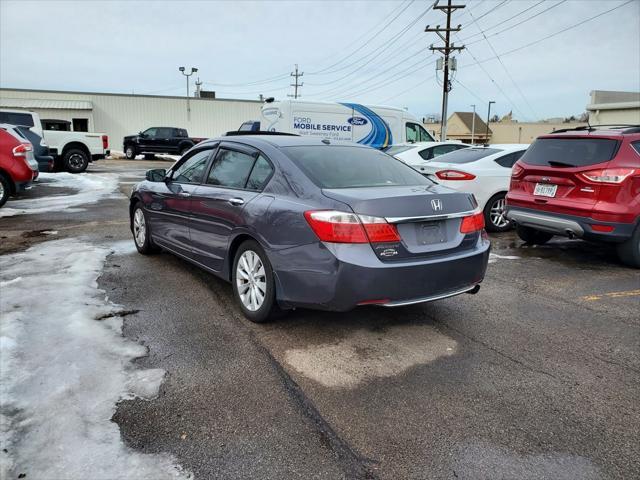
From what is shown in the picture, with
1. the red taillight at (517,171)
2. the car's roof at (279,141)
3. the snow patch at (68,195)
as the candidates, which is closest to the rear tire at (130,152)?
the snow patch at (68,195)

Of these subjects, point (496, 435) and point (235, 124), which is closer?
point (496, 435)

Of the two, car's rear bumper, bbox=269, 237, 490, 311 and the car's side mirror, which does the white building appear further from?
car's rear bumper, bbox=269, 237, 490, 311

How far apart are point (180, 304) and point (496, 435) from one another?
3004 millimetres

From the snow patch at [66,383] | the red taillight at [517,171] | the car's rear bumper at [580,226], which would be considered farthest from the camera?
the red taillight at [517,171]

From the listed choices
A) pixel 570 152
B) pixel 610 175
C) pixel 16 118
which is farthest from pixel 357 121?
pixel 610 175

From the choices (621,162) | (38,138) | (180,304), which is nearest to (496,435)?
(180,304)

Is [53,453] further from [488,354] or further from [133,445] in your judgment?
[488,354]

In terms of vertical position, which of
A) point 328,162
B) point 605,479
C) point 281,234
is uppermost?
point 328,162

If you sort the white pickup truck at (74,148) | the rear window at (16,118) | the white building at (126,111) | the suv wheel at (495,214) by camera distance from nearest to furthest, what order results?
the suv wheel at (495,214), the rear window at (16,118), the white pickup truck at (74,148), the white building at (126,111)

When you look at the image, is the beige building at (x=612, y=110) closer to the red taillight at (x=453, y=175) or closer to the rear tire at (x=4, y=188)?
the red taillight at (x=453, y=175)

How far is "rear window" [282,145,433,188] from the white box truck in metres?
12.9

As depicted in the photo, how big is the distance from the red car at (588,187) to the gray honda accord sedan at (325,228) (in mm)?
2733

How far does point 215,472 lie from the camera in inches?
93.4

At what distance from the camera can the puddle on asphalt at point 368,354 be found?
3383 mm
